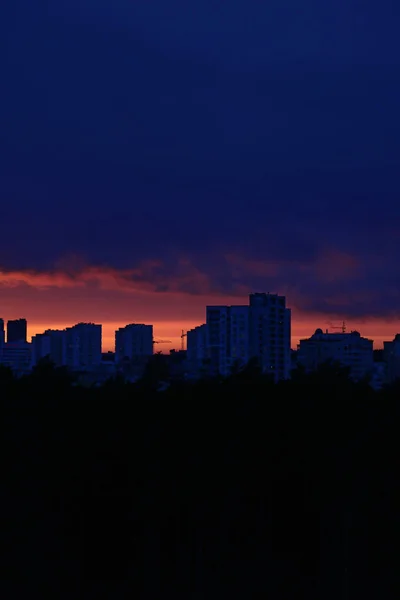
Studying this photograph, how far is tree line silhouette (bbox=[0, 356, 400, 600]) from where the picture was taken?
594 inches

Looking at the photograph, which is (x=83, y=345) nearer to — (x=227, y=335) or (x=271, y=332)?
(x=227, y=335)

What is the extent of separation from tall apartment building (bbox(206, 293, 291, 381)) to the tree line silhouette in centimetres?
2939

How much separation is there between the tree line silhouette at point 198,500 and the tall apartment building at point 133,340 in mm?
36707

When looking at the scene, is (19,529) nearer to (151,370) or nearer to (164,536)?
(164,536)

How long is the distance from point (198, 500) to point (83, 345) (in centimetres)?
4004

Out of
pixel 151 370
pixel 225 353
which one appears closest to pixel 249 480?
pixel 151 370

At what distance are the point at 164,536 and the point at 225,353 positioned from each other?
33822mm

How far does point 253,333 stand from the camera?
50.0m

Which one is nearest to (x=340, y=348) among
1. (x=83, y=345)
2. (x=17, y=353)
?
(x=83, y=345)

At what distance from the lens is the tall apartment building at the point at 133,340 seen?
54.7 m

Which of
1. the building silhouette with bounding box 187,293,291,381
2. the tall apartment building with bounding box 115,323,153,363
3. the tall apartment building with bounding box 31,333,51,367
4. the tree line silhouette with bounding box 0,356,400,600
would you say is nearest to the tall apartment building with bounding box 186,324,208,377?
the building silhouette with bounding box 187,293,291,381

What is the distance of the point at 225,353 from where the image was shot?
49.8 m

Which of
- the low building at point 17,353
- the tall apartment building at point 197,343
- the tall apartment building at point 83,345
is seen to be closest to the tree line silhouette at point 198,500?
the tall apartment building at point 197,343

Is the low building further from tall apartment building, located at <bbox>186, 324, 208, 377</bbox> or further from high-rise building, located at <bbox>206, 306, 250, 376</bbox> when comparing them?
high-rise building, located at <bbox>206, 306, 250, 376</bbox>
